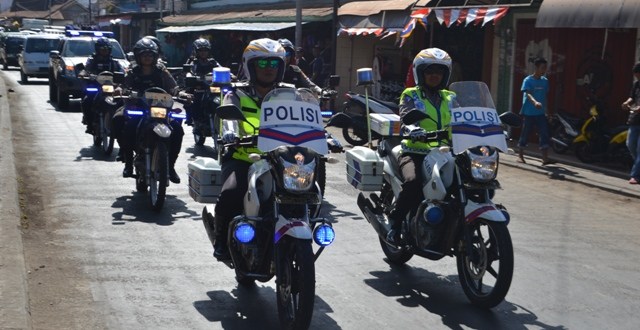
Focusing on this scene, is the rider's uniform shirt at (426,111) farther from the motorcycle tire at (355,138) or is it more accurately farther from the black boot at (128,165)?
the motorcycle tire at (355,138)

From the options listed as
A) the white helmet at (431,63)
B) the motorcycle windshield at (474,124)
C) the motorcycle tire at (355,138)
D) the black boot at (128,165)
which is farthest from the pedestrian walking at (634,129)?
the motorcycle windshield at (474,124)

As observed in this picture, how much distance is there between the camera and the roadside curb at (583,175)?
13305 millimetres

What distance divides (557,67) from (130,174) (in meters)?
9.79

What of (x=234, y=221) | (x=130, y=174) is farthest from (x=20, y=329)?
(x=130, y=174)

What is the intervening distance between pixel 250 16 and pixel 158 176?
23205 millimetres

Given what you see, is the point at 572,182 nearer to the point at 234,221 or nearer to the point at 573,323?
the point at 573,323

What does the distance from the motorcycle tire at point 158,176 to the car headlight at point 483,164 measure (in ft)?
13.8

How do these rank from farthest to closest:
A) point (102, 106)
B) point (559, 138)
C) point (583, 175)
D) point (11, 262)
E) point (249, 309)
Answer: point (559, 138) → point (102, 106) → point (583, 175) → point (11, 262) → point (249, 309)

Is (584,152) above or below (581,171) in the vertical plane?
above

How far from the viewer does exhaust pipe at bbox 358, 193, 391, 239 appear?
302 inches

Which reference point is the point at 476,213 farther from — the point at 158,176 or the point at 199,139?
the point at 199,139

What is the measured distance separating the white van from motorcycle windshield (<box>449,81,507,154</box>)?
93.5 ft

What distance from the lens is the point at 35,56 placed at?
34.1 m

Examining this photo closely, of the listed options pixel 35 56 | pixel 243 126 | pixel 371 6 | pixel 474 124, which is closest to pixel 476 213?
pixel 474 124
